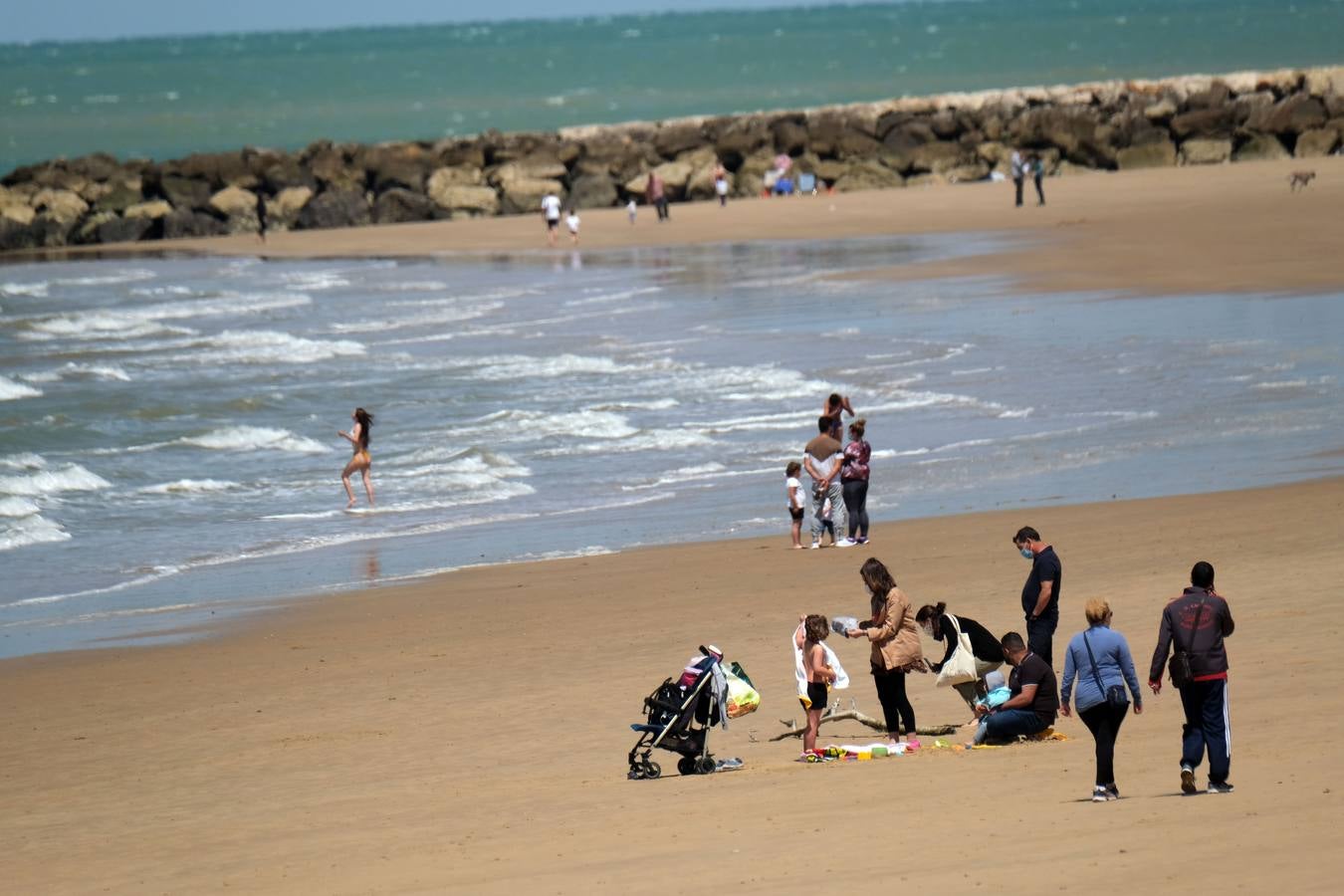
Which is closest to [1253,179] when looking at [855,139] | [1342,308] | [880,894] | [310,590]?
[855,139]

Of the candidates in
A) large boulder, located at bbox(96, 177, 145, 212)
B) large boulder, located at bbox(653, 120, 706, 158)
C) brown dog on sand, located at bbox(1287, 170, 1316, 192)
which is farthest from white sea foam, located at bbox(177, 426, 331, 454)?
large boulder, located at bbox(653, 120, 706, 158)

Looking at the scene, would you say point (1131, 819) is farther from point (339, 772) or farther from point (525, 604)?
point (525, 604)

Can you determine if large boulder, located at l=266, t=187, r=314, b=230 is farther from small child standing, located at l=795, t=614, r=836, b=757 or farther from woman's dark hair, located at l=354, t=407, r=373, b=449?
small child standing, located at l=795, t=614, r=836, b=757

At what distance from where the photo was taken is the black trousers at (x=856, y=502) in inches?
631

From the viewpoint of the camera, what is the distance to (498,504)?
19.5 metres

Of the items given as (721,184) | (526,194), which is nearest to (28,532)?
(721,184)

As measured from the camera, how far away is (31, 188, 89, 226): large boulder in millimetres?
54688

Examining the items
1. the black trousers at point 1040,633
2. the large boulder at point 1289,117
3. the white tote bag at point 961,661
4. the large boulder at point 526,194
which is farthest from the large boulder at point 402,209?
the black trousers at point 1040,633

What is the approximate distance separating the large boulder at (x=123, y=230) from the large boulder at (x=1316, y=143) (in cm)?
3288

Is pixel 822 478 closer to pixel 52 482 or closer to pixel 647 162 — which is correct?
pixel 52 482

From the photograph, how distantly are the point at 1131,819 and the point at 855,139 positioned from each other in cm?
4956

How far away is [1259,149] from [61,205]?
114 feet

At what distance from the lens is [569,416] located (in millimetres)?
24234

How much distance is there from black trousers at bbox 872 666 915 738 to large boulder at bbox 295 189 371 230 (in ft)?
149
